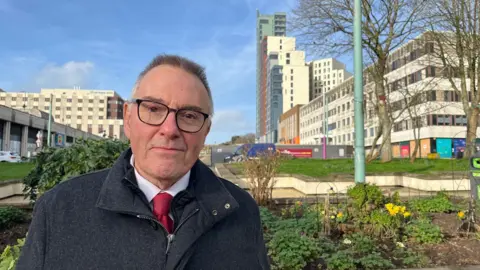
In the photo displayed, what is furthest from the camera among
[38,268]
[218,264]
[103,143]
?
[103,143]

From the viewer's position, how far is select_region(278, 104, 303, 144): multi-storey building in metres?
103

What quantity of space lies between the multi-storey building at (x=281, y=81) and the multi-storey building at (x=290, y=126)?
545cm

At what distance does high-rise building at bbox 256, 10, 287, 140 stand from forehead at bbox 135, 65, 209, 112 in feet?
472

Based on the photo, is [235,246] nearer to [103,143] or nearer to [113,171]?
[113,171]

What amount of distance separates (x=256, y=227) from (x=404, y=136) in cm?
6028

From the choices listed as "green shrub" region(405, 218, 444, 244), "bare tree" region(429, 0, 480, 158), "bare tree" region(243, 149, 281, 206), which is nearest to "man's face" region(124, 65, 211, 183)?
"green shrub" region(405, 218, 444, 244)

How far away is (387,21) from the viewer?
52.2 ft

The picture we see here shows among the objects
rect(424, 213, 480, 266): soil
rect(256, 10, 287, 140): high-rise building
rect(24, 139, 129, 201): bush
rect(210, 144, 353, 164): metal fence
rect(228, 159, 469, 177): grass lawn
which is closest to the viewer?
rect(424, 213, 480, 266): soil

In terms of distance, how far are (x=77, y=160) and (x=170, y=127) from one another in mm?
3813

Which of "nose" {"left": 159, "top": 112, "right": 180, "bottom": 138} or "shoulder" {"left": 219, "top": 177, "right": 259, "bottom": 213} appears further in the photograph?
"shoulder" {"left": 219, "top": 177, "right": 259, "bottom": 213}

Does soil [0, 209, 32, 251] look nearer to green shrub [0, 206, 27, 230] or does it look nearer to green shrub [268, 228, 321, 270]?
green shrub [0, 206, 27, 230]

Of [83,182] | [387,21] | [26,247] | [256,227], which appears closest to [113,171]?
[83,182]

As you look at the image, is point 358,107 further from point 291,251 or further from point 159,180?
point 159,180

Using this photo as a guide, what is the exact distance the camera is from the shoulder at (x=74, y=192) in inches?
52.6
